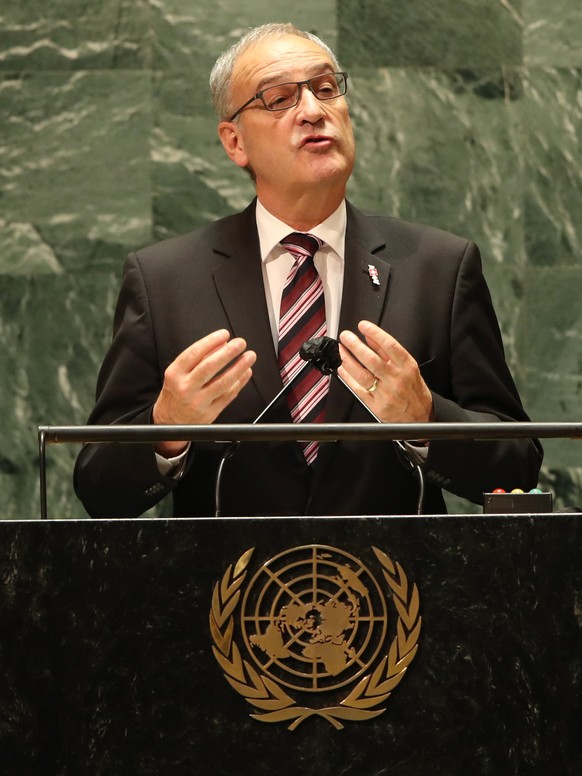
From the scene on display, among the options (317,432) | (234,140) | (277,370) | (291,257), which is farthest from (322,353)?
(234,140)

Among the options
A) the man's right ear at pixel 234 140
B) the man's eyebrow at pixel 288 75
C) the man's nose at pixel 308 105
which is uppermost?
the man's eyebrow at pixel 288 75

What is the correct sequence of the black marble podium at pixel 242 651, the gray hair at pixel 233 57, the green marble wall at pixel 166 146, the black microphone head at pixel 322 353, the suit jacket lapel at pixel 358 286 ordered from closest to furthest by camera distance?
the black marble podium at pixel 242 651 → the black microphone head at pixel 322 353 → the suit jacket lapel at pixel 358 286 → the gray hair at pixel 233 57 → the green marble wall at pixel 166 146

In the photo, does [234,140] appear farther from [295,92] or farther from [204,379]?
[204,379]

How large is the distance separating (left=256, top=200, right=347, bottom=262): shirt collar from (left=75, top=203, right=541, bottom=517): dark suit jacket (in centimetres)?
3

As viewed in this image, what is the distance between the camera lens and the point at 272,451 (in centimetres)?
283

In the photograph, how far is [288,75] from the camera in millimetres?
2998

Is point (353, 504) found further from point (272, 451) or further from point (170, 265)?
point (170, 265)

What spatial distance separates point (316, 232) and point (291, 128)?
0.24 m

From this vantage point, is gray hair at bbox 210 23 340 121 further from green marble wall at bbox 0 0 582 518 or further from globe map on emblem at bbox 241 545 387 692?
globe map on emblem at bbox 241 545 387 692

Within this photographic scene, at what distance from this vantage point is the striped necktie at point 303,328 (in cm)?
285

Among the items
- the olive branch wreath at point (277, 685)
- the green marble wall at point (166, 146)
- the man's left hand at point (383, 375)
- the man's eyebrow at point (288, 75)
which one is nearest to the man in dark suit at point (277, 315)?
the man's eyebrow at point (288, 75)

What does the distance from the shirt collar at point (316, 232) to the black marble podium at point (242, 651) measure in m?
1.12

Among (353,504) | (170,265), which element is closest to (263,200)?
(170,265)

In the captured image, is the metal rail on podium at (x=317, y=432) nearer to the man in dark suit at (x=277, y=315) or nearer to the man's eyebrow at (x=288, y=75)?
the man in dark suit at (x=277, y=315)
